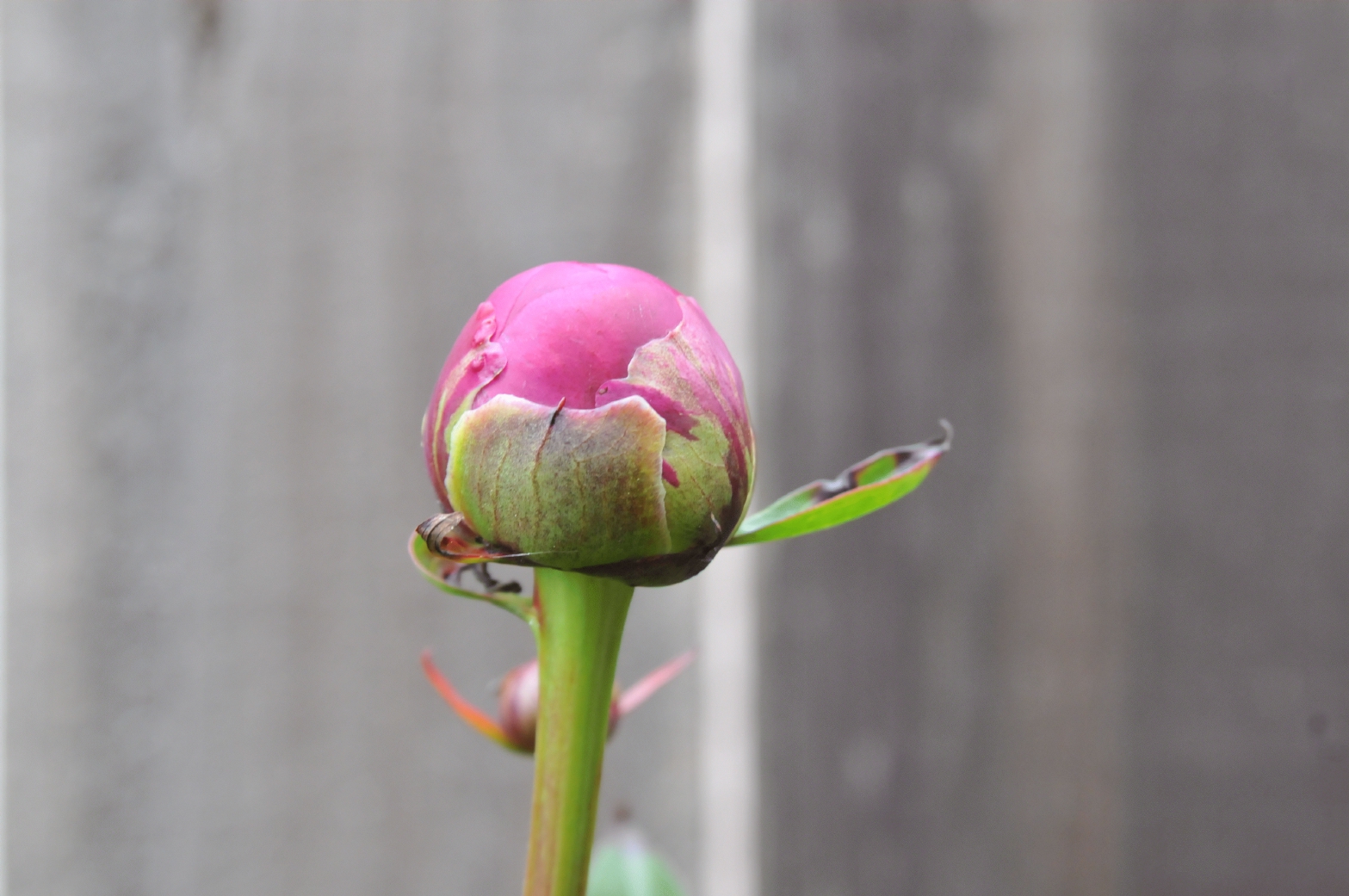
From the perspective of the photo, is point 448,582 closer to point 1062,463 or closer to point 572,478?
point 572,478

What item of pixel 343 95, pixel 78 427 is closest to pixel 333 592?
pixel 78 427

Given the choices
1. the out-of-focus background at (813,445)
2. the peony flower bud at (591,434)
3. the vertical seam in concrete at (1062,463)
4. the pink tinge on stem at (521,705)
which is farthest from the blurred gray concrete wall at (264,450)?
the peony flower bud at (591,434)

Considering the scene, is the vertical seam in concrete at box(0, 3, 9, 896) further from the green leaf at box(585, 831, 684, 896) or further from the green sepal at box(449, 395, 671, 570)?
the green sepal at box(449, 395, 671, 570)

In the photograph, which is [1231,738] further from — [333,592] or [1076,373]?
[333,592]

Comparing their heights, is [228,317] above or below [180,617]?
above

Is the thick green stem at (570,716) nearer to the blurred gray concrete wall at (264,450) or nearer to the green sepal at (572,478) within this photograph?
the green sepal at (572,478)

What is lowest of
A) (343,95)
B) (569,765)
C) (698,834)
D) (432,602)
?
(698,834)

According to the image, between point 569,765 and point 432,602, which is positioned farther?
point 432,602

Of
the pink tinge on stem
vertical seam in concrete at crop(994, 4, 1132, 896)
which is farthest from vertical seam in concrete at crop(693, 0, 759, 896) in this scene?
the pink tinge on stem
